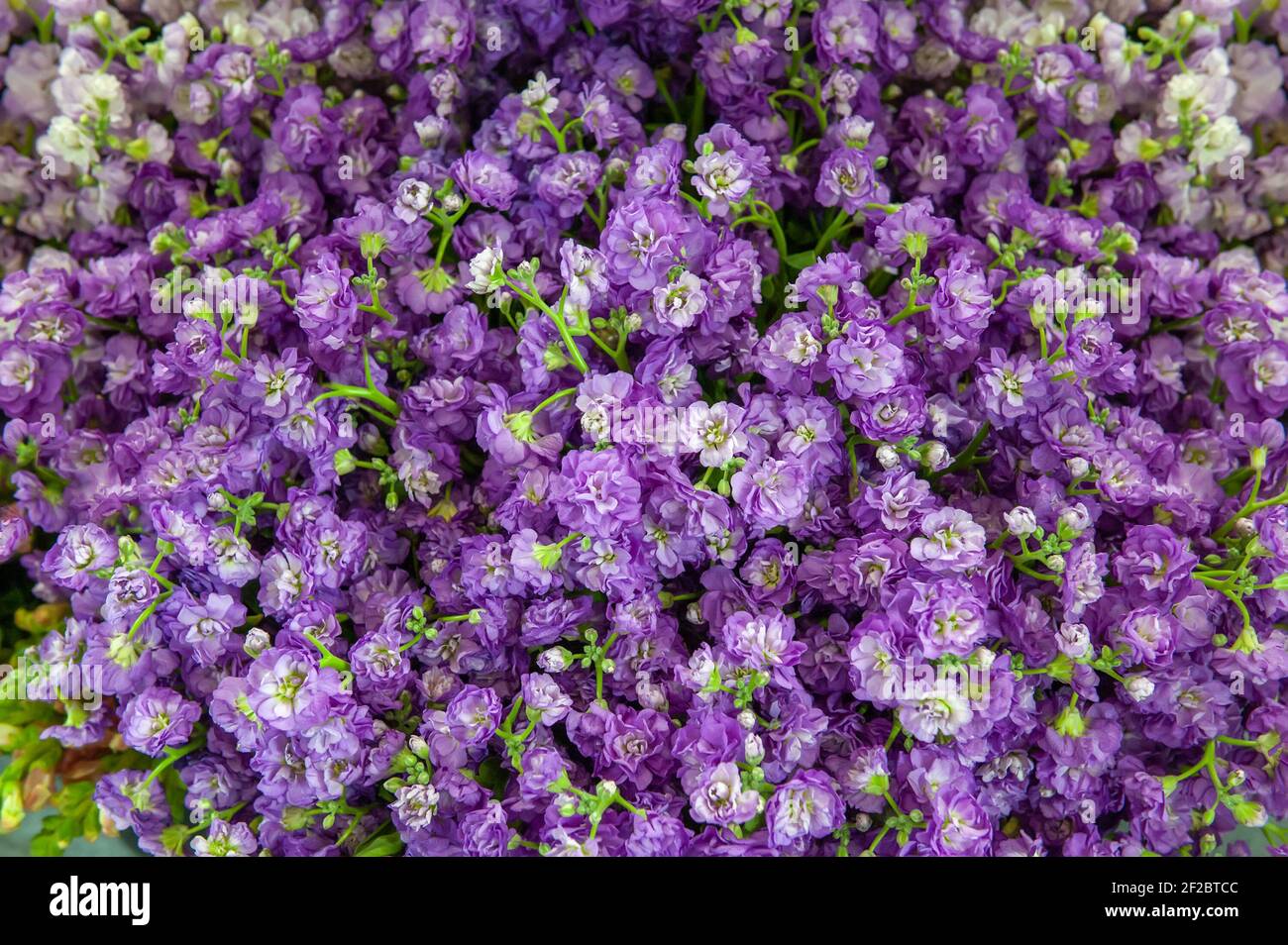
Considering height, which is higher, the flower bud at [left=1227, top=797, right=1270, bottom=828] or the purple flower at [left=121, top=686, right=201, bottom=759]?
the purple flower at [left=121, top=686, right=201, bottom=759]

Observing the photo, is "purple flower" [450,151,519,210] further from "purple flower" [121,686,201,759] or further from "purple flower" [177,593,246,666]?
"purple flower" [121,686,201,759]

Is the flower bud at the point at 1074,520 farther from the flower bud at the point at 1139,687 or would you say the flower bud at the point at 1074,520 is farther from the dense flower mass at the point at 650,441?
the flower bud at the point at 1139,687

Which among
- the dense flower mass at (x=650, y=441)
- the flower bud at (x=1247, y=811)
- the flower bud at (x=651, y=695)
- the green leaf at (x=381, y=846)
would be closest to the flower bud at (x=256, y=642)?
the dense flower mass at (x=650, y=441)

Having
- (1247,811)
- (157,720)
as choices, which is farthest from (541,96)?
(1247,811)

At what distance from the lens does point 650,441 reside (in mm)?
973

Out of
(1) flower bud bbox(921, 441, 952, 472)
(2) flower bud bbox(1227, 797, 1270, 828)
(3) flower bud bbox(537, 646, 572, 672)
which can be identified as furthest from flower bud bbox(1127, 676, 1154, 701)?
(3) flower bud bbox(537, 646, 572, 672)

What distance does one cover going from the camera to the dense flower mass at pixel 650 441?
1.01 m

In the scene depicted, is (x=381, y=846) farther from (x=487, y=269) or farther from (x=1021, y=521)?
(x=1021, y=521)

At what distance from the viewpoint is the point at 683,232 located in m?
1.04

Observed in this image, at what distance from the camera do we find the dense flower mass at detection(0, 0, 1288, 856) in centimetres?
101

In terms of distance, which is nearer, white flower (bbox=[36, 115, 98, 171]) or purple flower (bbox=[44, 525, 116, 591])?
purple flower (bbox=[44, 525, 116, 591])
